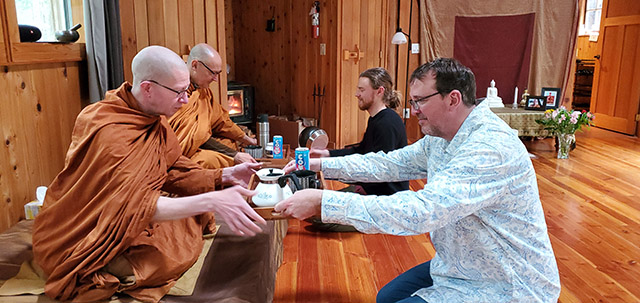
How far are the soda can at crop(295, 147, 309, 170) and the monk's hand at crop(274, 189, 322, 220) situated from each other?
0.54 metres

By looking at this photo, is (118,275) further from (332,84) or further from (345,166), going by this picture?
(332,84)

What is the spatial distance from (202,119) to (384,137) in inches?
54.0

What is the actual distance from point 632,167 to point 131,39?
17.5 feet

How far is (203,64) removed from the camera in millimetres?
3281

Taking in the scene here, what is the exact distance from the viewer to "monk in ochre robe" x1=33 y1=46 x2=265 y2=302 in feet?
5.13

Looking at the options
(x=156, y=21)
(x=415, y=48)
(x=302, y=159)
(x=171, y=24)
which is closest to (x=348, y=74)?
(x=415, y=48)

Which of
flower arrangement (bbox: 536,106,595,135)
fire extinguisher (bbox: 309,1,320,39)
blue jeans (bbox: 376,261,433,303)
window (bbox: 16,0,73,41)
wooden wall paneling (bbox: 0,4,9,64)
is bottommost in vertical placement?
blue jeans (bbox: 376,261,433,303)

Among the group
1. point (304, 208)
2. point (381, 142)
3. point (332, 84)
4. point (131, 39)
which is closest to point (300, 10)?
point (332, 84)

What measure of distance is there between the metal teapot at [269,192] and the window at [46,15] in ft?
6.15

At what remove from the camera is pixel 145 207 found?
157 centimetres

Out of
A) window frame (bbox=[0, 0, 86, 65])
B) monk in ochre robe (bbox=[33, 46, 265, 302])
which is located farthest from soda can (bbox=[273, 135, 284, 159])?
window frame (bbox=[0, 0, 86, 65])

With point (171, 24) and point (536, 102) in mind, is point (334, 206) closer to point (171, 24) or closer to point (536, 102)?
point (171, 24)

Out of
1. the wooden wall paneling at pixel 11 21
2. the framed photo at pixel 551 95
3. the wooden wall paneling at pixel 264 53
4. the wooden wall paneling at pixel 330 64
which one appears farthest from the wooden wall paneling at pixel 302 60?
the wooden wall paneling at pixel 11 21

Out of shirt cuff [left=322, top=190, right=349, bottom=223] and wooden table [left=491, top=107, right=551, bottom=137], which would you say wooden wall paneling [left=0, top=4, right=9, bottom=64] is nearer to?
shirt cuff [left=322, top=190, right=349, bottom=223]
